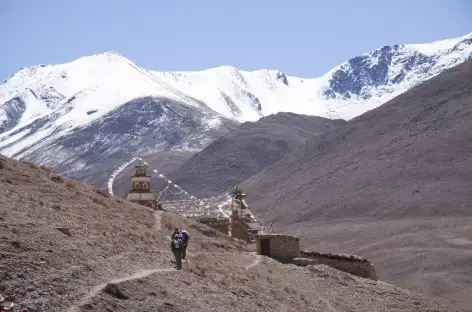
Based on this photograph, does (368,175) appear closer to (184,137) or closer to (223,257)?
(223,257)

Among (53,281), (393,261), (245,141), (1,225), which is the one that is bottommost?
(53,281)

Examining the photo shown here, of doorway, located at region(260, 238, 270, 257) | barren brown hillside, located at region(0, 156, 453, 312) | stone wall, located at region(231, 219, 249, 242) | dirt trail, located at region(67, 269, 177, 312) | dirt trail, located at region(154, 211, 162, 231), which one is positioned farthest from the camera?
stone wall, located at region(231, 219, 249, 242)

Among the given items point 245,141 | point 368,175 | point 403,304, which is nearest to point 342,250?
point 368,175

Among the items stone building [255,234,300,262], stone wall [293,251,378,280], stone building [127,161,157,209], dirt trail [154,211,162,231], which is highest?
stone building [127,161,157,209]

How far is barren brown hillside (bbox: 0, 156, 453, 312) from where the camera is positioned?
1434 cm

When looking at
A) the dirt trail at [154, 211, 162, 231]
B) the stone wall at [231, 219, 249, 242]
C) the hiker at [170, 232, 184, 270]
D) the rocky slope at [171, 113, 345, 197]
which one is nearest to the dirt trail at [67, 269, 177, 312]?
the hiker at [170, 232, 184, 270]

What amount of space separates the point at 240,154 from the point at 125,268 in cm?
12538

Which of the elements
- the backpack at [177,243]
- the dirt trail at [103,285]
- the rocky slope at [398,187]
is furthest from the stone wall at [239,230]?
the dirt trail at [103,285]

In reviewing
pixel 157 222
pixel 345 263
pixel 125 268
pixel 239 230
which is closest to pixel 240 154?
pixel 239 230

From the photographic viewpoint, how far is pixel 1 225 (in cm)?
1653

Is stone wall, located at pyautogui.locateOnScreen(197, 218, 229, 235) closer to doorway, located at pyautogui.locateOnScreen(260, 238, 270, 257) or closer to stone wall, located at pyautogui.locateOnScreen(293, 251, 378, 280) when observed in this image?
doorway, located at pyautogui.locateOnScreen(260, 238, 270, 257)

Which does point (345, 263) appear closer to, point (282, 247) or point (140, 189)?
point (282, 247)

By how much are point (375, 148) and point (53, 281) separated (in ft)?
293

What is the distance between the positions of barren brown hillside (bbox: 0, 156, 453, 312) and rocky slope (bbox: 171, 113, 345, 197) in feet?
300
